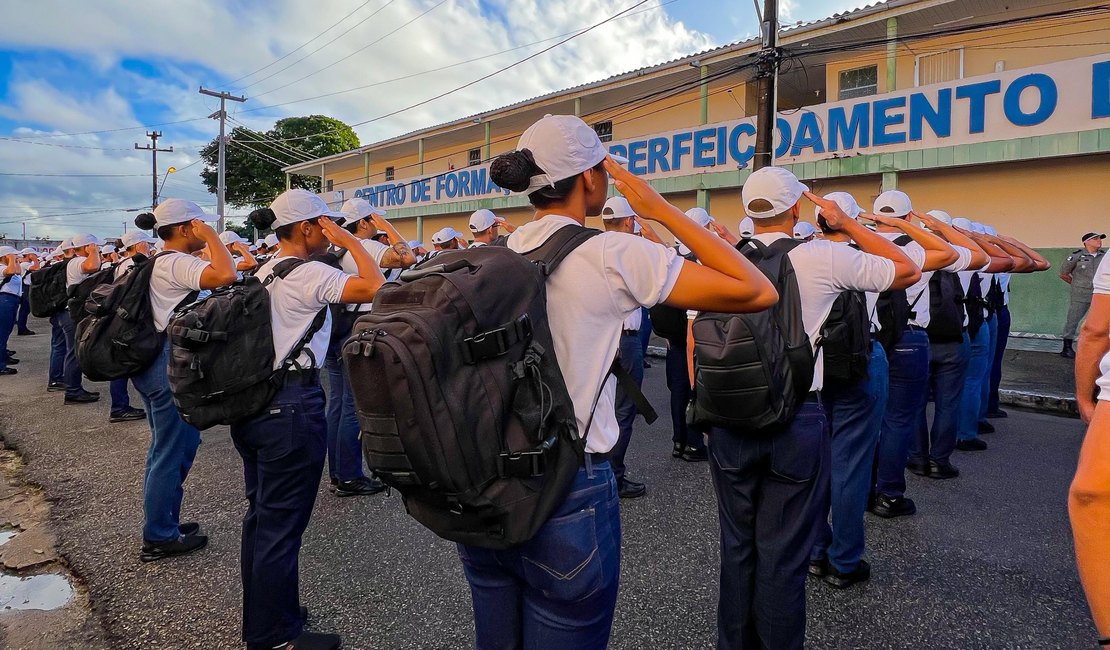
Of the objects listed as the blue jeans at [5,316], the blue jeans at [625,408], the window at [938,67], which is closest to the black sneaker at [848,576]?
the blue jeans at [625,408]

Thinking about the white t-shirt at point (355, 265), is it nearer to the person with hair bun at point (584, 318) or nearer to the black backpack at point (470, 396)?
the person with hair bun at point (584, 318)

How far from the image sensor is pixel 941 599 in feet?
10.1

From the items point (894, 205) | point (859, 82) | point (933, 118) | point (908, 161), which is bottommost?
point (894, 205)

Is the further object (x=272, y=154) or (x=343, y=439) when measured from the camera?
(x=272, y=154)

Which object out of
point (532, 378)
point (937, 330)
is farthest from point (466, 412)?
point (937, 330)

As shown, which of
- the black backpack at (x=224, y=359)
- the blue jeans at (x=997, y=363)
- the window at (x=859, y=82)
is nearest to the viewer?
the black backpack at (x=224, y=359)

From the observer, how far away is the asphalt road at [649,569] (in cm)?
283

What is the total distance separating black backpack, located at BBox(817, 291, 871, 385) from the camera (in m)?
3.07

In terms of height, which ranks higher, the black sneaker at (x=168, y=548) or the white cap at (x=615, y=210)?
the white cap at (x=615, y=210)

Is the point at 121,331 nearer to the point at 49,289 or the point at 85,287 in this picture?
the point at 85,287

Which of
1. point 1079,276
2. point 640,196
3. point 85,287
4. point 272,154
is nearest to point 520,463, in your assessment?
point 640,196

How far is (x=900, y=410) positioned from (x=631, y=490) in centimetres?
192

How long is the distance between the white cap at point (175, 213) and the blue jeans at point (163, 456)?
2.97 ft

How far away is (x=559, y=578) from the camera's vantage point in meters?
1.46
